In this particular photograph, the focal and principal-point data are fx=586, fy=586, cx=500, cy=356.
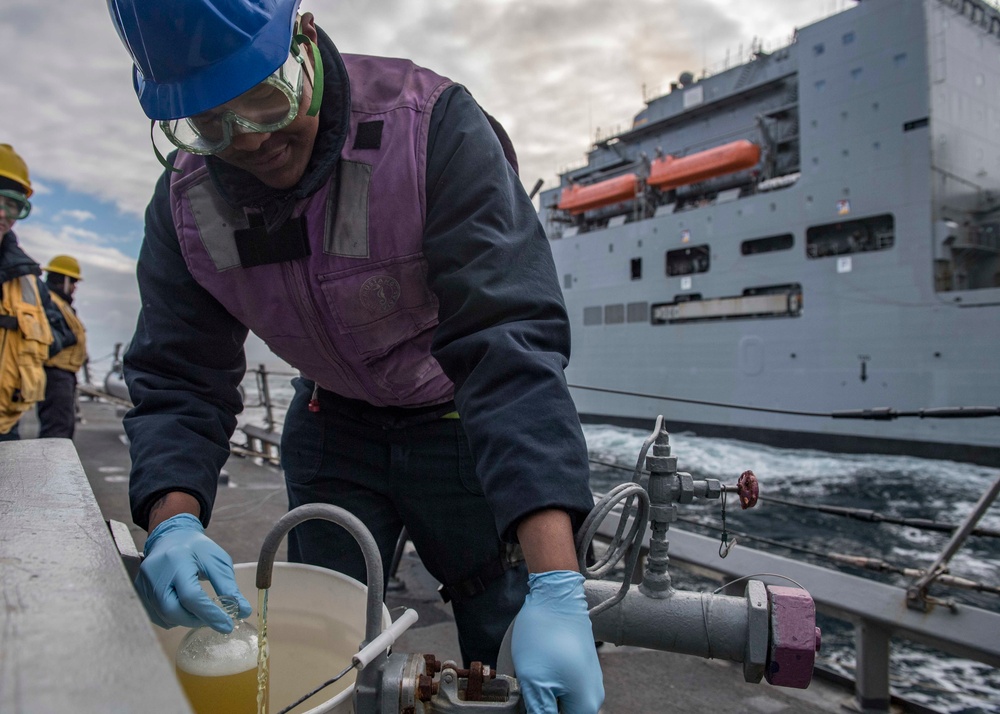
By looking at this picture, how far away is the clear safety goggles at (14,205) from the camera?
9.00 ft

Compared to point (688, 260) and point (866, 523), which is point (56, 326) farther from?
point (688, 260)

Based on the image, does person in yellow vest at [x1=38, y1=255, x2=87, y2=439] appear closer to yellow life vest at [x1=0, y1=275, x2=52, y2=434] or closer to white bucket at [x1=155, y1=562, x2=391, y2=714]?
yellow life vest at [x1=0, y1=275, x2=52, y2=434]

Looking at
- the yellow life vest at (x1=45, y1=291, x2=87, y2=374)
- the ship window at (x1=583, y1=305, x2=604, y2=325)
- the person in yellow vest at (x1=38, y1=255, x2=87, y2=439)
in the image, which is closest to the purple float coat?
the person in yellow vest at (x1=38, y1=255, x2=87, y2=439)

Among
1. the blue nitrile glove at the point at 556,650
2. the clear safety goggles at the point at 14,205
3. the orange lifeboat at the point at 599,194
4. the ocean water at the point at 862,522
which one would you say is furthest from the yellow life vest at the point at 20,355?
the orange lifeboat at the point at 599,194

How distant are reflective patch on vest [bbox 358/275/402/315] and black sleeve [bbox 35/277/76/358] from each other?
3.38m

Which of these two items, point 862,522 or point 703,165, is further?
point 703,165

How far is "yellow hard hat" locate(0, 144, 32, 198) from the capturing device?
2684 mm

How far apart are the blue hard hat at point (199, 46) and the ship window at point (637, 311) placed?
600 inches

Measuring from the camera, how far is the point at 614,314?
1642cm

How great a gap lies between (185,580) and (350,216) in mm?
745

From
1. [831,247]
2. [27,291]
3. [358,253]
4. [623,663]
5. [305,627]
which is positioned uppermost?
[831,247]

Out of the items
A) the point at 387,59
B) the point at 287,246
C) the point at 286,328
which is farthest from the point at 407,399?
the point at 387,59

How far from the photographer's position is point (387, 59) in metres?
1.39

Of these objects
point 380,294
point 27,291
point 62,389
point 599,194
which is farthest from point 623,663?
point 599,194
